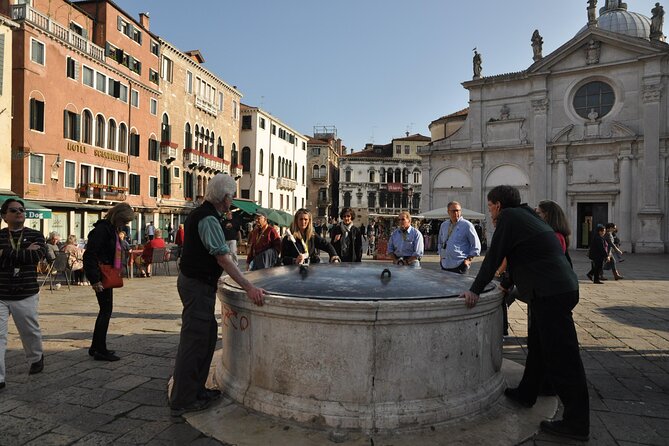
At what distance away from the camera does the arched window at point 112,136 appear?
2516 centimetres

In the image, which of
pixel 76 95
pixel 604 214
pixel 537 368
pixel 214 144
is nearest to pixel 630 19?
pixel 604 214

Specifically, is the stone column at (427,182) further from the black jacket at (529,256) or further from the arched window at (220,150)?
the black jacket at (529,256)

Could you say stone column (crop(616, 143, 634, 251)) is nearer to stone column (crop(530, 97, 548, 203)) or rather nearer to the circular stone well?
stone column (crop(530, 97, 548, 203))

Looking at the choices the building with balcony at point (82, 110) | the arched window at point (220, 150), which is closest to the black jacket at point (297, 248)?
the building with balcony at point (82, 110)

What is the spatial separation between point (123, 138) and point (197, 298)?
25.7 m

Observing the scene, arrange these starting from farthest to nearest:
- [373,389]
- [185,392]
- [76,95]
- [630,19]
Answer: [630,19] < [76,95] < [185,392] < [373,389]

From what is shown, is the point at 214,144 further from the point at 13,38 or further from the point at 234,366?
the point at 234,366

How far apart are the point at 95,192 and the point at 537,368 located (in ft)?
79.5

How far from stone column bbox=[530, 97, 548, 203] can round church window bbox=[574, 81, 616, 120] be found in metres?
1.89

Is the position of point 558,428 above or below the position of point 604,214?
below

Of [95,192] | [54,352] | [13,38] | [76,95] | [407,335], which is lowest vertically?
[54,352]

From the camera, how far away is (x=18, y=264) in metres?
4.29

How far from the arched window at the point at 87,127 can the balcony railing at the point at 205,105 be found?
1085 centimetres

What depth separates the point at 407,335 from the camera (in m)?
3.23
